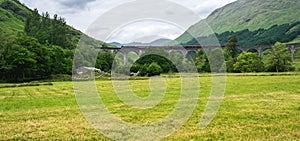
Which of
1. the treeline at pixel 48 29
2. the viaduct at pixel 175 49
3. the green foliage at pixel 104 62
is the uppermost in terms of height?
the treeline at pixel 48 29

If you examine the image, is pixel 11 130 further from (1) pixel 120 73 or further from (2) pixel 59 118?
(1) pixel 120 73

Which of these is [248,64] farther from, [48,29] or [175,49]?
[48,29]

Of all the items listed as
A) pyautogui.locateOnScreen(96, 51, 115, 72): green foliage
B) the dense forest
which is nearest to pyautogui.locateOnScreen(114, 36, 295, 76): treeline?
pyautogui.locateOnScreen(96, 51, 115, 72): green foliage

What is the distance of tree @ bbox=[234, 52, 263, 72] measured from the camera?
102062mm

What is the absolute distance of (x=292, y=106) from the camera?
20.7 m

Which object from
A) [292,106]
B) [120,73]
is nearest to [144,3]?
[292,106]

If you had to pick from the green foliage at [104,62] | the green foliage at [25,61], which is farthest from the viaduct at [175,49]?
the green foliage at [25,61]

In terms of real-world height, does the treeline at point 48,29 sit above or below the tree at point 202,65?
above

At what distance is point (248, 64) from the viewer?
104 metres

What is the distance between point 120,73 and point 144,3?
6302 cm

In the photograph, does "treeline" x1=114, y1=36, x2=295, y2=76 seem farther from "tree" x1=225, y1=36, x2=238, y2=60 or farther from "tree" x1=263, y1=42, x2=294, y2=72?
"tree" x1=225, y1=36, x2=238, y2=60

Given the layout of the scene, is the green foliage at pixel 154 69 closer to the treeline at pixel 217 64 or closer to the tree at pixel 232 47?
the treeline at pixel 217 64

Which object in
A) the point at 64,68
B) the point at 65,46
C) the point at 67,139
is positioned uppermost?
the point at 65,46

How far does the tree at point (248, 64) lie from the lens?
4018 inches
